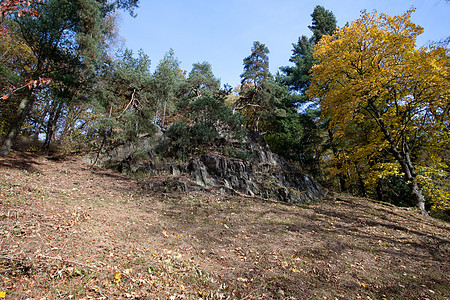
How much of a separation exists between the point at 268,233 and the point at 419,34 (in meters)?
11.6

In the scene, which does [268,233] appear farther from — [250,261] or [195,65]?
[195,65]

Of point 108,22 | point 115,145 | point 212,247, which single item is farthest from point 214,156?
point 108,22

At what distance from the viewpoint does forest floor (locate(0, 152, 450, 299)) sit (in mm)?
3135

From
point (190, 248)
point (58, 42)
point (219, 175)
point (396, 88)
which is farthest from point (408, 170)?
point (58, 42)

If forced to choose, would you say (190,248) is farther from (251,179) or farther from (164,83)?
(164,83)

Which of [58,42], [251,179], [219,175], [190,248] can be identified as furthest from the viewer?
[251,179]

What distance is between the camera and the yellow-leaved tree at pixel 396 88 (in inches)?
364

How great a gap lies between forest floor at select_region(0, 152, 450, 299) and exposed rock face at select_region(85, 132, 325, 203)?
1.69m

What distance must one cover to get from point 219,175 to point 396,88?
10.2 meters

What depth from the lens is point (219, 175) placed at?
38.7ft

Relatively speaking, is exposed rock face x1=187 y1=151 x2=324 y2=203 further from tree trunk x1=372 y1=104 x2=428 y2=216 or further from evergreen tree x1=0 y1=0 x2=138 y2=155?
evergreen tree x1=0 y1=0 x2=138 y2=155

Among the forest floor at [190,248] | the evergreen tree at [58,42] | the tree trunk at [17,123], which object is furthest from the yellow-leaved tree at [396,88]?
the tree trunk at [17,123]

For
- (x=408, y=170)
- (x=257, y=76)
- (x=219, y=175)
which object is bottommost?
(x=219, y=175)

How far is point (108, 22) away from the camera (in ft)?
47.6
